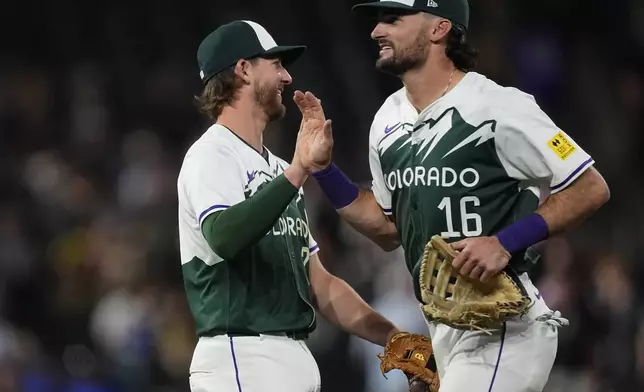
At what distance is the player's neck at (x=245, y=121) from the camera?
4.67m

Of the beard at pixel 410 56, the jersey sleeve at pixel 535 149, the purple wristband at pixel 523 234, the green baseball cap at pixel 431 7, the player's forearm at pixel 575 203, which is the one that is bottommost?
the purple wristband at pixel 523 234

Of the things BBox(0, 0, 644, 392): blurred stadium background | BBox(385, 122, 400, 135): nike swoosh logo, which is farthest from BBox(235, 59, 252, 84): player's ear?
BBox(0, 0, 644, 392): blurred stadium background

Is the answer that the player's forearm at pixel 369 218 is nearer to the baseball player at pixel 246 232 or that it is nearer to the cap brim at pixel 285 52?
the baseball player at pixel 246 232

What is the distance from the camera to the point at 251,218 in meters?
4.15

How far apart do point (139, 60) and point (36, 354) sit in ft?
14.2

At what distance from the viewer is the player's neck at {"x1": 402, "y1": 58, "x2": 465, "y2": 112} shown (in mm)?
4633

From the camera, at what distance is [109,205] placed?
10086 mm

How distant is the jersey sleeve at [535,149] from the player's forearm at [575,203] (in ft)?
0.11

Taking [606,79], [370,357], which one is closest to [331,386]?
[370,357]

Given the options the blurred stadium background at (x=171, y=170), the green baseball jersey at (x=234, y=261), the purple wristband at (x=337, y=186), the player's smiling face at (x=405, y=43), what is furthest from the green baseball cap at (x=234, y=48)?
the blurred stadium background at (x=171, y=170)

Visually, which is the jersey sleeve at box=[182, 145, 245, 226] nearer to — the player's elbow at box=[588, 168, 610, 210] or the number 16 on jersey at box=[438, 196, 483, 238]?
the number 16 on jersey at box=[438, 196, 483, 238]

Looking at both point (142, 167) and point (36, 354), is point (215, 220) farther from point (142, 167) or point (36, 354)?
point (142, 167)

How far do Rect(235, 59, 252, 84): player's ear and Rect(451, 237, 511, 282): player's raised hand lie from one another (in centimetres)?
115

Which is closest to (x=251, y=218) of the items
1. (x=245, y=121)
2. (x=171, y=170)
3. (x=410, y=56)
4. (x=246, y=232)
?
(x=246, y=232)
